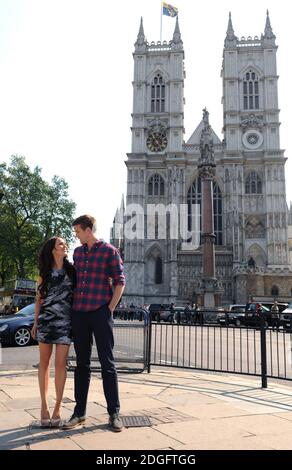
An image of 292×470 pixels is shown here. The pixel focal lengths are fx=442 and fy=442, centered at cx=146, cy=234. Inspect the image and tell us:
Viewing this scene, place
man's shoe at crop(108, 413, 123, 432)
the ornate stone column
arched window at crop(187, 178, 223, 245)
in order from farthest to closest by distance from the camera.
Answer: arched window at crop(187, 178, 223, 245)
the ornate stone column
man's shoe at crop(108, 413, 123, 432)

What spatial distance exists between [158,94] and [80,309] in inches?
2053

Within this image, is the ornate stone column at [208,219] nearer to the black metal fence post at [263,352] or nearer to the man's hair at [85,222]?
the black metal fence post at [263,352]

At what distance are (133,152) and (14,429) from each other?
4859cm

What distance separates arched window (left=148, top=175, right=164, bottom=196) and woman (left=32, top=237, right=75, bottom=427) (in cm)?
4628

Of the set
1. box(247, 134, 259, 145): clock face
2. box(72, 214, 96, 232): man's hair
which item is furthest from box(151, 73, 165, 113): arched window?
box(72, 214, 96, 232): man's hair

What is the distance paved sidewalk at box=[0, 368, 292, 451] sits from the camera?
3252mm

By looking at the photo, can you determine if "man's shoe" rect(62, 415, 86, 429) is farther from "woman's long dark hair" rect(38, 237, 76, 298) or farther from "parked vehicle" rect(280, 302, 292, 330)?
"parked vehicle" rect(280, 302, 292, 330)

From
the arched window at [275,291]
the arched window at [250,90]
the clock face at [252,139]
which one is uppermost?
the arched window at [250,90]

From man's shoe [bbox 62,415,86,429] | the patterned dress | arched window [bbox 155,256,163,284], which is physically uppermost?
arched window [bbox 155,256,163,284]

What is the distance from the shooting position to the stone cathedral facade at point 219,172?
151 ft

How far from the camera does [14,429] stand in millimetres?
3641

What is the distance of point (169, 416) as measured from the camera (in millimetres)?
4082

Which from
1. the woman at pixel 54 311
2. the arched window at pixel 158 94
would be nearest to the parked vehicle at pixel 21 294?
the woman at pixel 54 311
